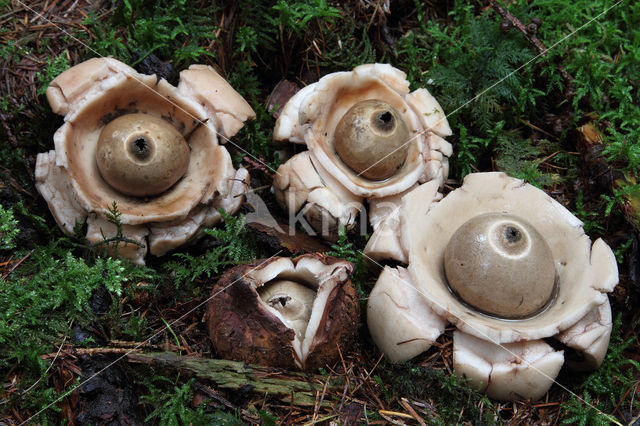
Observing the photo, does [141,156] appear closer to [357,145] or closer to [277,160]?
[277,160]

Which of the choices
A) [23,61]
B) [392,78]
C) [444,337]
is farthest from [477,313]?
[23,61]

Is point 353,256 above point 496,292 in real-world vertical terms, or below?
below

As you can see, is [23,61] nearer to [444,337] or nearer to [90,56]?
[90,56]

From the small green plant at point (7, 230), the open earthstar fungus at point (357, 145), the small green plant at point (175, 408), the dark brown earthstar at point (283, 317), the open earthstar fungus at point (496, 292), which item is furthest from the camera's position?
the open earthstar fungus at point (357, 145)

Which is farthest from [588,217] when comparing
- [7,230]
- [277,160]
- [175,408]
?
[7,230]

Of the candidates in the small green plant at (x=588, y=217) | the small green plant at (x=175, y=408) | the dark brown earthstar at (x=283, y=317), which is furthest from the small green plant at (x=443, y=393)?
the small green plant at (x=588, y=217)

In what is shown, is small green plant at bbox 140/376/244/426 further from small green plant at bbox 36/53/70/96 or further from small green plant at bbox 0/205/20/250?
small green plant at bbox 36/53/70/96

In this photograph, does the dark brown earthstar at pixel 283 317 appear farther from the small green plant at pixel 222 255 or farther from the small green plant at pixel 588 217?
the small green plant at pixel 588 217
